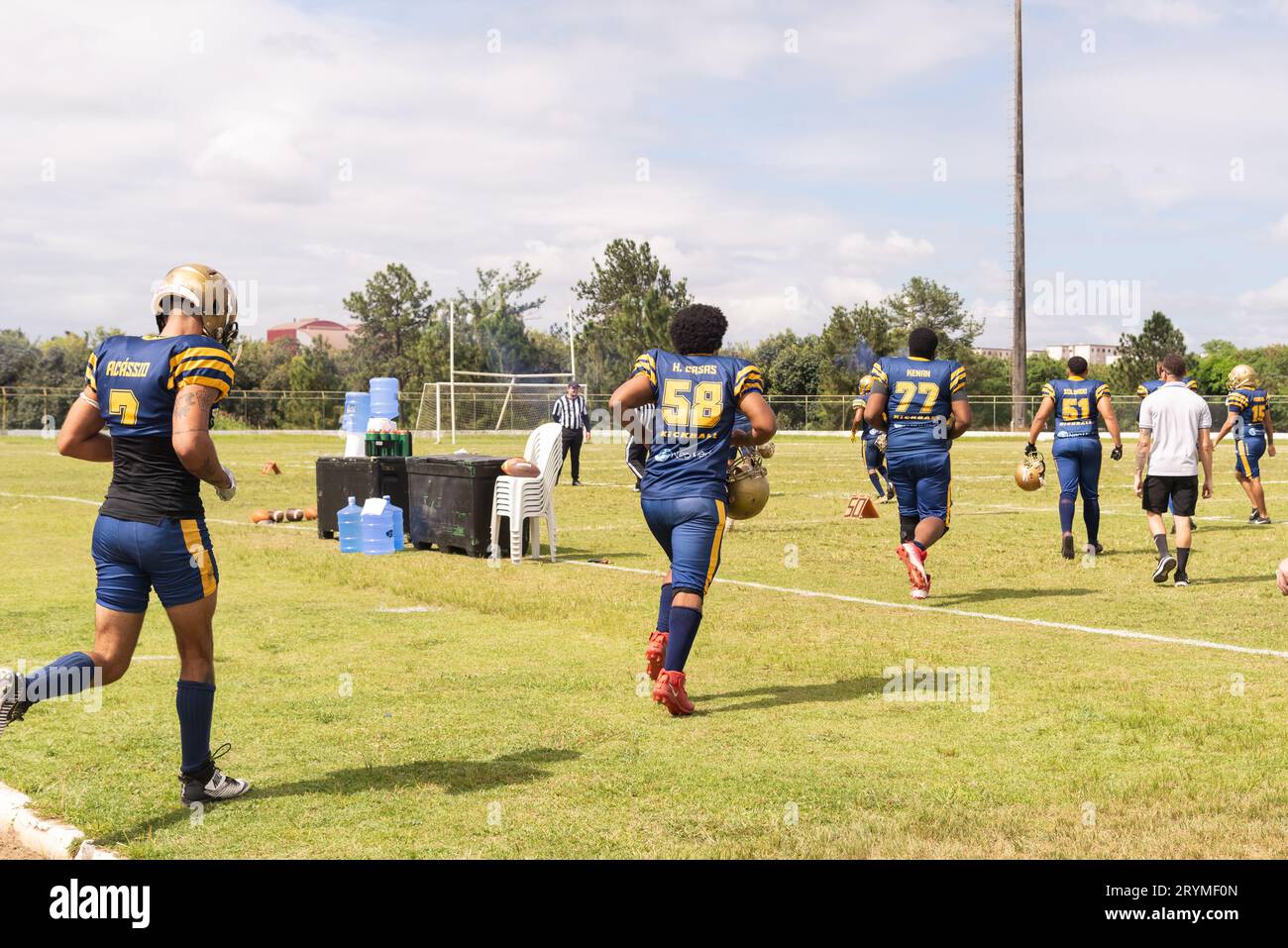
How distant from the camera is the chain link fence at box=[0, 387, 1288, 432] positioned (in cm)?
6262

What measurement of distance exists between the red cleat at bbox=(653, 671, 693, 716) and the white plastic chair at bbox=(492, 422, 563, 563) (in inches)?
→ 278

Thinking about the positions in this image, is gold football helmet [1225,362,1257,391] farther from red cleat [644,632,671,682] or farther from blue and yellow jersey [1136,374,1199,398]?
red cleat [644,632,671,682]

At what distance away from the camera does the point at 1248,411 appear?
17.9 m

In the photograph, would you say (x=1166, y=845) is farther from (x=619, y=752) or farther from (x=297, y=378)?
(x=297, y=378)

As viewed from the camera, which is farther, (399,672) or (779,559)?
(779,559)

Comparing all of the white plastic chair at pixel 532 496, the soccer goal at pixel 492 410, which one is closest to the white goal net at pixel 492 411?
the soccer goal at pixel 492 410

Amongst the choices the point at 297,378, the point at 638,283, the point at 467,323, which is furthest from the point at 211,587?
the point at 467,323

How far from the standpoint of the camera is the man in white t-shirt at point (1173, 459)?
12234 mm

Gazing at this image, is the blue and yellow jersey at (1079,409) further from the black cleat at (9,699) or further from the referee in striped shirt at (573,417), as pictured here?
the referee in striped shirt at (573,417)

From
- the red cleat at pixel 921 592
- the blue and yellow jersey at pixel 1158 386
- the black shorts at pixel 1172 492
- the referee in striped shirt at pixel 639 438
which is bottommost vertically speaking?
the red cleat at pixel 921 592

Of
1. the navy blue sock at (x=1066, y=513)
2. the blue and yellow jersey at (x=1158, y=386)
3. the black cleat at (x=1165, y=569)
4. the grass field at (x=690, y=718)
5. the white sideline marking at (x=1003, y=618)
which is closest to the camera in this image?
the grass field at (x=690, y=718)

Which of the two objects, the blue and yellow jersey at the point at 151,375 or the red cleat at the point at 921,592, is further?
the red cleat at the point at 921,592
